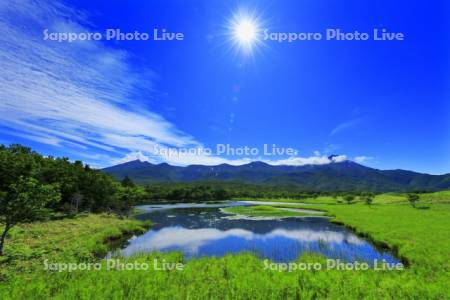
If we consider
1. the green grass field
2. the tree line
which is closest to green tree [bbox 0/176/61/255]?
the tree line

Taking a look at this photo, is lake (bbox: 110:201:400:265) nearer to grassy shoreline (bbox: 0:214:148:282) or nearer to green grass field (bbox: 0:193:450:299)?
grassy shoreline (bbox: 0:214:148:282)

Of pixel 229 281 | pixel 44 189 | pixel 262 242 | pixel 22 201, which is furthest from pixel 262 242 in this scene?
pixel 22 201

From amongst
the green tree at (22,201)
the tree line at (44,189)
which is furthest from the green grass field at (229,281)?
the tree line at (44,189)

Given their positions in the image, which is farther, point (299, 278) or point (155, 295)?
point (299, 278)

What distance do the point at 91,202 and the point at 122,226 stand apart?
27.3m

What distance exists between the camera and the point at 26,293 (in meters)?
15.8

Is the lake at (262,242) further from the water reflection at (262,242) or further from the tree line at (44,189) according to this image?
the tree line at (44,189)

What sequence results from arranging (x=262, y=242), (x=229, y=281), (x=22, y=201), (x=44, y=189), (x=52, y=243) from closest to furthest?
(x=229, y=281), (x=22, y=201), (x=44, y=189), (x=52, y=243), (x=262, y=242)

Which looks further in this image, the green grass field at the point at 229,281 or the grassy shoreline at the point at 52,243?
the grassy shoreline at the point at 52,243

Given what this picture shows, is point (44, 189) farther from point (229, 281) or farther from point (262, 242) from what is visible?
point (262, 242)

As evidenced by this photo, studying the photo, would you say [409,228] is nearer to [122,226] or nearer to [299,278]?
[299,278]

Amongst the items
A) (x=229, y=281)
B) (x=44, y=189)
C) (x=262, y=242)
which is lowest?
(x=262, y=242)

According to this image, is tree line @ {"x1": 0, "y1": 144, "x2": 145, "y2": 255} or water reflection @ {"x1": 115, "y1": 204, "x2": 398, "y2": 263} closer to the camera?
tree line @ {"x1": 0, "y1": 144, "x2": 145, "y2": 255}

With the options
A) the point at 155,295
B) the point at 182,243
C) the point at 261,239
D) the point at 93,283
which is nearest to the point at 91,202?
the point at 182,243
